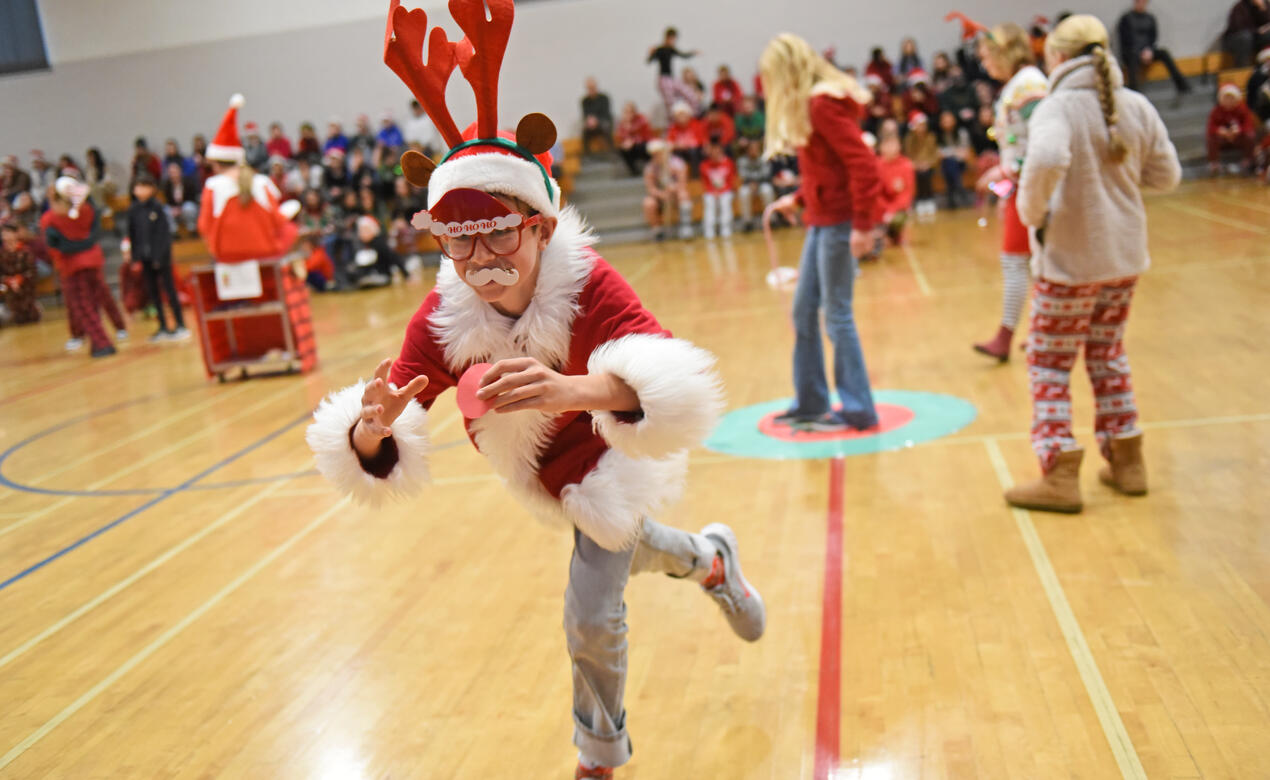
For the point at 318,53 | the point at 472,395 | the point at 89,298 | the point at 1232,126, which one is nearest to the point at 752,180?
the point at 1232,126

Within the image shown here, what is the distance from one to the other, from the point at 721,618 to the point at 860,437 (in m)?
1.86

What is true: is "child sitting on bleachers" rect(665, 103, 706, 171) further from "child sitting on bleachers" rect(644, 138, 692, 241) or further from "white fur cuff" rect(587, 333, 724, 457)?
"white fur cuff" rect(587, 333, 724, 457)

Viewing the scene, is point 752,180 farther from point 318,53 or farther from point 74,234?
point 74,234

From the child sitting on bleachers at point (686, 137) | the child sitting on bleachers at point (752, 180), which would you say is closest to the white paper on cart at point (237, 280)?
the child sitting on bleachers at point (752, 180)

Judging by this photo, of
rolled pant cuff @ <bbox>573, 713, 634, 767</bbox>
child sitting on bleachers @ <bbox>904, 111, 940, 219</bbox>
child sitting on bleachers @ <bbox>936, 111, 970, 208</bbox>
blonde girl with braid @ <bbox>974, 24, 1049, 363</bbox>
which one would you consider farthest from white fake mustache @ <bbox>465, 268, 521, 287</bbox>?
child sitting on bleachers @ <bbox>936, 111, 970, 208</bbox>

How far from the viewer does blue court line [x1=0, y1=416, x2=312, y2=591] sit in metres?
4.44

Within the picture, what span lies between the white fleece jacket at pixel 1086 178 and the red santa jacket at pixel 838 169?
89 cm

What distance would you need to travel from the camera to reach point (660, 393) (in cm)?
198

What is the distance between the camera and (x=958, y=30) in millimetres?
16484

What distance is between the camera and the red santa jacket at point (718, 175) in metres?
14.9

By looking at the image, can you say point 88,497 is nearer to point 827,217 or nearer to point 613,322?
point 827,217

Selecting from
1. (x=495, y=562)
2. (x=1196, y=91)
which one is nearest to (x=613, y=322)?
(x=495, y=562)

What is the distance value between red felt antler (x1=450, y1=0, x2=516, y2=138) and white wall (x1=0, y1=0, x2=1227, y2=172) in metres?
15.4

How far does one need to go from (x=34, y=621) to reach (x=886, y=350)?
15.8 feet
